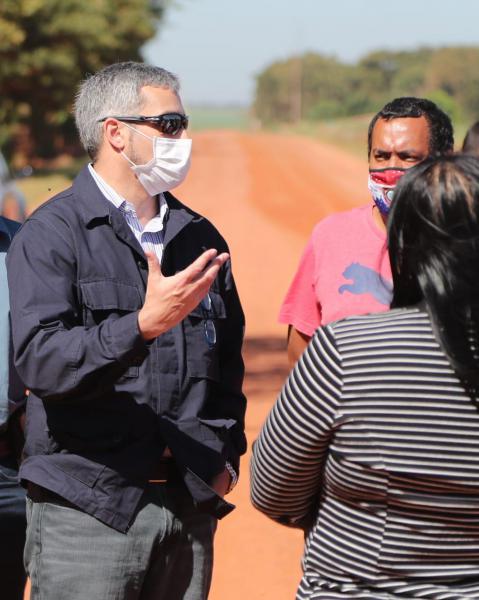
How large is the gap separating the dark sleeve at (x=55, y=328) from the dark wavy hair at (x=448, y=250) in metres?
0.78

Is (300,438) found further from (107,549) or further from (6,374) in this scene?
(6,374)

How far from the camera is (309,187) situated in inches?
1236

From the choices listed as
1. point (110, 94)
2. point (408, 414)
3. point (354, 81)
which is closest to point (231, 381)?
point (110, 94)

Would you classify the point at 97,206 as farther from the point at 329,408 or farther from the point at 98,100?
the point at 329,408

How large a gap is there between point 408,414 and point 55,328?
101 cm

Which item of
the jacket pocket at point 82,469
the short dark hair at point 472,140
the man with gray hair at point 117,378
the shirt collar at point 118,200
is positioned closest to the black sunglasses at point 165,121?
the man with gray hair at point 117,378

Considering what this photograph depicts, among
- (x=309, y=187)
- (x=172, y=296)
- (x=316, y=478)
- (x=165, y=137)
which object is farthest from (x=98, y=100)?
(x=309, y=187)

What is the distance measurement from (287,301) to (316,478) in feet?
5.59

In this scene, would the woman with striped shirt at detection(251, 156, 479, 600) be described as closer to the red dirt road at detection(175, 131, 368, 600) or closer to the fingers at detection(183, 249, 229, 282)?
the fingers at detection(183, 249, 229, 282)

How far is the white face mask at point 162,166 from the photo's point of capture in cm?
330

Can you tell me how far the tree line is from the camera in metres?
96.8

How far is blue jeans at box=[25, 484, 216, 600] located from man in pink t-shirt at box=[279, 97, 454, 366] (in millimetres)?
1017

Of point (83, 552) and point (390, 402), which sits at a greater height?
point (390, 402)

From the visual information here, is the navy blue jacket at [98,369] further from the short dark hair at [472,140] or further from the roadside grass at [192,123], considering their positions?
the short dark hair at [472,140]
